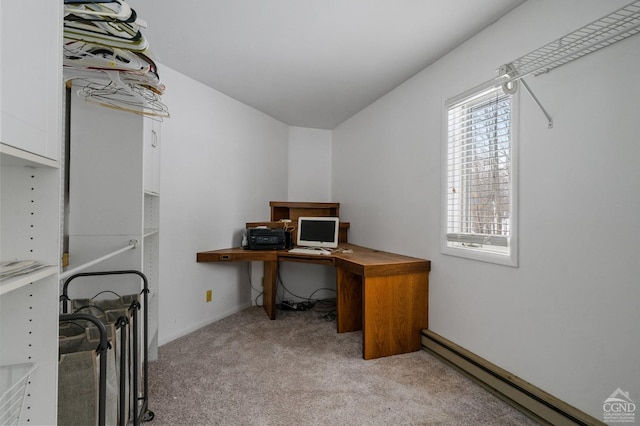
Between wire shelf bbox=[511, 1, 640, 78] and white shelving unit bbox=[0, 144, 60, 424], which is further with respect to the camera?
wire shelf bbox=[511, 1, 640, 78]

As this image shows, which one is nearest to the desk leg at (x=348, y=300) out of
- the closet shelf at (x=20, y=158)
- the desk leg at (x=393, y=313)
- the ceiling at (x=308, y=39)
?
the desk leg at (x=393, y=313)

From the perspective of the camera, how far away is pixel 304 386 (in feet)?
6.40

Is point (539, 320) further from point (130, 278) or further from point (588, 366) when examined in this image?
point (130, 278)

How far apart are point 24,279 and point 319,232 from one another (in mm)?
2705

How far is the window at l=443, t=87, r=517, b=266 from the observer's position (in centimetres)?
186

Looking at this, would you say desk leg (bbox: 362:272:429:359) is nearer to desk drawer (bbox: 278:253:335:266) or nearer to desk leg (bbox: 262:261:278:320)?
desk drawer (bbox: 278:253:335:266)

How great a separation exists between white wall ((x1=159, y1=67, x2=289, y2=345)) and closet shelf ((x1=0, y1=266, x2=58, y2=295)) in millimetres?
1928

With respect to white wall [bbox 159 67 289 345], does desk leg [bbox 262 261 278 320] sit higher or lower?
lower

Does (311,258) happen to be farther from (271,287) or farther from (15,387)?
(15,387)

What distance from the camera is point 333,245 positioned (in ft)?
10.5

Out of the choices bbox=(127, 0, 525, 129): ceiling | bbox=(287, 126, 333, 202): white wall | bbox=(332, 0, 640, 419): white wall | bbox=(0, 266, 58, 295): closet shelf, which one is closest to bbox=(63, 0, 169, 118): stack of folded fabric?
bbox=(0, 266, 58, 295): closet shelf

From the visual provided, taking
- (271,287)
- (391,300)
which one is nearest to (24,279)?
(391,300)

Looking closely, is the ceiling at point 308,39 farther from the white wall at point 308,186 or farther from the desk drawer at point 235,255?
the desk drawer at point 235,255

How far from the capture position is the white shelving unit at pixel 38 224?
2.37 ft
